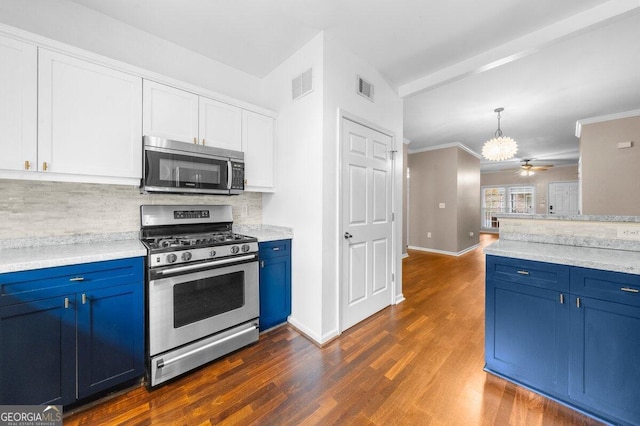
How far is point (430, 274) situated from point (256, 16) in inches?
178

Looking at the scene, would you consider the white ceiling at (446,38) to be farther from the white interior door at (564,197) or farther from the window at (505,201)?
the window at (505,201)

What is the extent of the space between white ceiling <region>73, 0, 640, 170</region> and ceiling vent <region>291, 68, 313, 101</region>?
317 mm

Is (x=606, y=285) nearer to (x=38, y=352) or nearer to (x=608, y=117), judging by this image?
(x=38, y=352)

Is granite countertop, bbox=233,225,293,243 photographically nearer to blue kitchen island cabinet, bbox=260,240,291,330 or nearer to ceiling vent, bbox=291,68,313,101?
blue kitchen island cabinet, bbox=260,240,291,330

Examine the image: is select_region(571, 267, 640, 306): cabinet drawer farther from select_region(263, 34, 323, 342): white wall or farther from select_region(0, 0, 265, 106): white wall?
select_region(0, 0, 265, 106): white wall

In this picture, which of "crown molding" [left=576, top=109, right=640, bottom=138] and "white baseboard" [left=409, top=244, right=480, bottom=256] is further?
"white baseboard" [left=409, top=244, right=480, bottom=256]

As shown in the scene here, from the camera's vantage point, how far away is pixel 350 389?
1.76 metres

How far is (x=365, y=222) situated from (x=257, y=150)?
1.43m

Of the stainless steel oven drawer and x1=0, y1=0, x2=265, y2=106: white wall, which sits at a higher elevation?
x1=0, y1=0, x2=265, y2=106: white wall

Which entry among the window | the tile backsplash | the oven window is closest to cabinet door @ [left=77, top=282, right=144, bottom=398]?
the oven window

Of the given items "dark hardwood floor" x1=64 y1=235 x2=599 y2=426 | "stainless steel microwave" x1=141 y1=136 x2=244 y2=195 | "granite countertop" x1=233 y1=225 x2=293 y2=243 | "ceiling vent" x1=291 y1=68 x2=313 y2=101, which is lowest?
"dark hardwood floor" x1=64 y1=235 x2=599 y2=426

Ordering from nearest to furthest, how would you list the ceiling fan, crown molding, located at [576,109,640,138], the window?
1. crown molding, located at [576,109,640,138]
2. the ceiling fan
3. the window

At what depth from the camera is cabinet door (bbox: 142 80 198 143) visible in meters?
2.04

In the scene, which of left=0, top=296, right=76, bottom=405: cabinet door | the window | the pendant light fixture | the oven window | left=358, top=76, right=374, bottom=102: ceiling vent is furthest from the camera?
the window
